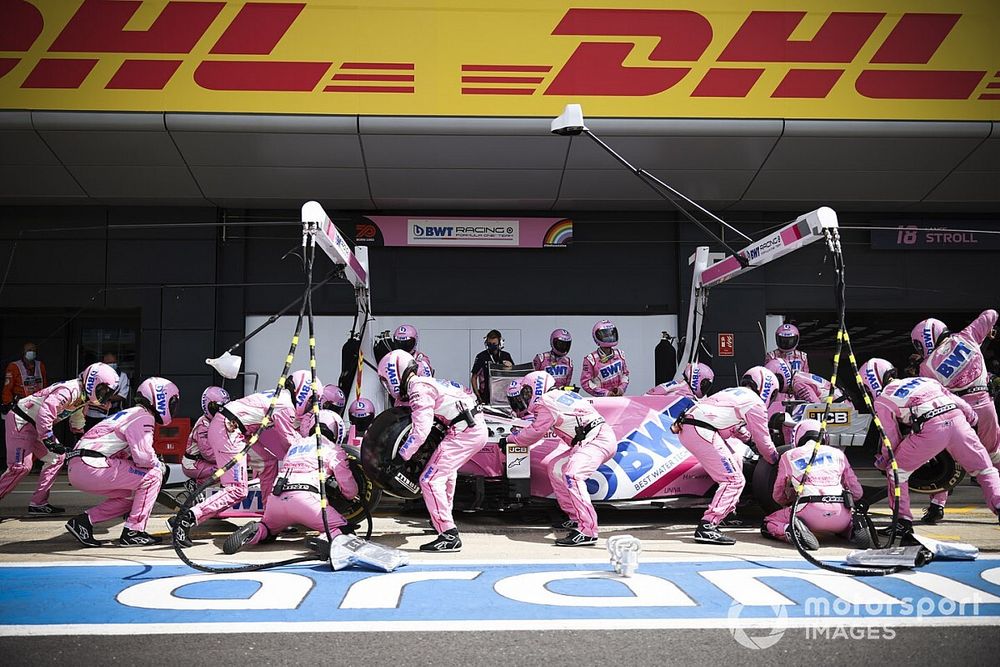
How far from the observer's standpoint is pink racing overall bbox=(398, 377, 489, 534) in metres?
6.56

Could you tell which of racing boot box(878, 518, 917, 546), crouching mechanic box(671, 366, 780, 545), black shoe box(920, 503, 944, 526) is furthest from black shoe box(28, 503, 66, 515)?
black shoe box(920, 503, 944, 526)

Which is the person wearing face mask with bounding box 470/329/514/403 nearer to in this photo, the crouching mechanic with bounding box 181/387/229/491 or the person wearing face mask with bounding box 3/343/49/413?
the crouching mechanic with bounding box 181/387/229/491

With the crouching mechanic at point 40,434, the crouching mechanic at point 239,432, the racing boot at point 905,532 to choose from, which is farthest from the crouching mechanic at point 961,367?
the crouching mechanic at point 40,434

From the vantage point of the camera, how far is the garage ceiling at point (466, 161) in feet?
38.2

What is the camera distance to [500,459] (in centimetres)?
Result: 781

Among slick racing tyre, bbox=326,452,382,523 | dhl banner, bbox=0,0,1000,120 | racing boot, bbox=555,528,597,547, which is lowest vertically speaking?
racing boot, bbox=555,528,597,547

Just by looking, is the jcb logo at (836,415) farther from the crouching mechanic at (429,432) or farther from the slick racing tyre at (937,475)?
the crouching mechanic at (429,432)

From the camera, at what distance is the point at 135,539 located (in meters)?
6.86

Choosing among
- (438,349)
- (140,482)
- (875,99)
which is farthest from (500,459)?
(875,99)

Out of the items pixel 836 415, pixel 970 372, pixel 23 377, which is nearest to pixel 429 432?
pixel 970 372

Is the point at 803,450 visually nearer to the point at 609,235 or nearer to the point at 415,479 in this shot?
the point at 415,479

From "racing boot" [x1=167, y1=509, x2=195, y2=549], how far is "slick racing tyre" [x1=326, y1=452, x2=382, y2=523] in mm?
1169

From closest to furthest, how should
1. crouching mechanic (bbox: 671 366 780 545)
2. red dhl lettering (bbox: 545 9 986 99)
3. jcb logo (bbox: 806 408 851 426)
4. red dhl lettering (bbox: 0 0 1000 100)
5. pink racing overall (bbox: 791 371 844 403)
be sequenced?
crouching mechanic (bbox: 671 366 780 545)
jcb logo (bbox: 806 408 851 426)
pink racing overall (bbox: 791 371 844 403)
red dhl lettering (bbox: 0 0 1000 100)
red dhl lettering (bbox: 545 9 986 99)

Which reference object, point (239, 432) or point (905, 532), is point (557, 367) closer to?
point (239, 432)
